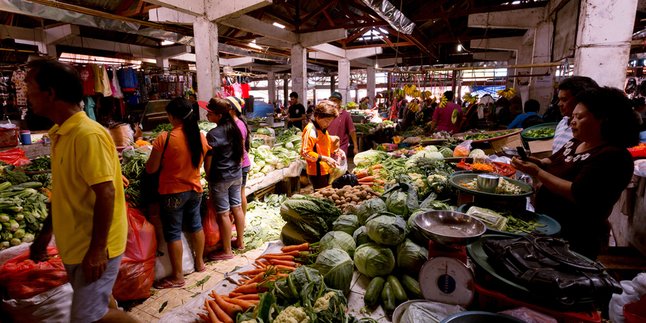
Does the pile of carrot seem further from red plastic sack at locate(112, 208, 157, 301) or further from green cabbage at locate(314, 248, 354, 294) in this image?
red plastic sack at locate(112, 208, 157, 301)

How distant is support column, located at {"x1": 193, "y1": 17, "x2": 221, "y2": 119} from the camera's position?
691cm

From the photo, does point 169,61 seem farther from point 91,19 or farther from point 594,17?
point 594,17

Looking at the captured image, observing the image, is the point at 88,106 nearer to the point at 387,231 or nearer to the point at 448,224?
the point at 387,231

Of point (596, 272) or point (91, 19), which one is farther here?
point (91, 19)

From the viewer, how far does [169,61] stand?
1548 centimetres

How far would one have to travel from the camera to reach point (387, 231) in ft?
7.61

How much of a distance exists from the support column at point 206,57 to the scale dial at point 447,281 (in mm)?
6379

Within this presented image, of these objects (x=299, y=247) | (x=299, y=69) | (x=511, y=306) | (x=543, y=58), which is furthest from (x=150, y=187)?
(x=543, y=58)

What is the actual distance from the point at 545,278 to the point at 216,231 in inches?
152

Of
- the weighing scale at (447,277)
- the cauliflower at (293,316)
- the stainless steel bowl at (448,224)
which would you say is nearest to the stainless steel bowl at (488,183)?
the stainless steel bowl at (448,224)

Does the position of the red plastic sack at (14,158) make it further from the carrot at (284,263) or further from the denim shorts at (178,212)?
the carrot at (284,263)

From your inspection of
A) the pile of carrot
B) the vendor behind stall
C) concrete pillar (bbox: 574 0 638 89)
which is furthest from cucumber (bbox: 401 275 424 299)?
concrete pillar (bbox: 574 0 638 89)

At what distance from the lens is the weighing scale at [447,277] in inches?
73.0

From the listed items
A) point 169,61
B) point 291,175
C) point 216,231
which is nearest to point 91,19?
point 291,175
